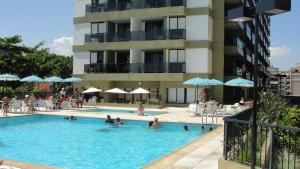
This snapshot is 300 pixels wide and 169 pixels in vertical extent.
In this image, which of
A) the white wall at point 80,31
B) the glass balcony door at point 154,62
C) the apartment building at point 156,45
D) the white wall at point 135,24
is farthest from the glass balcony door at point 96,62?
the glass balcony door at point 154,62

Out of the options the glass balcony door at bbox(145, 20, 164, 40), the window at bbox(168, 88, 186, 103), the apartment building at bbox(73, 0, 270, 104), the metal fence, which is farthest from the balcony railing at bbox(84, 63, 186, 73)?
the metal fence

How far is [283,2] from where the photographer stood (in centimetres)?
654

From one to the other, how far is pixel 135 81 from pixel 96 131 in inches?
764

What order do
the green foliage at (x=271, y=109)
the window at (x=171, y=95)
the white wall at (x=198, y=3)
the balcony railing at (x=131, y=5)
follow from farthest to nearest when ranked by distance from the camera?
the window at (x=171, y=95), the balcony railing at (x=131, y=5), the white wall at (x=198, y=3), the green foliage at (x=271, y=109)

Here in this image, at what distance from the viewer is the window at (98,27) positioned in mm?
42284

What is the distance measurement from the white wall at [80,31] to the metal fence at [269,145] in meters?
36.0

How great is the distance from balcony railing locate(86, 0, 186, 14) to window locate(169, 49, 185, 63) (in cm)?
471

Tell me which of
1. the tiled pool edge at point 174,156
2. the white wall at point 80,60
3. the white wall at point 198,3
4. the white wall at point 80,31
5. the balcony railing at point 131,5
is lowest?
the tiled pool edge at point 174,156

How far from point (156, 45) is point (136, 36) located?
287cm

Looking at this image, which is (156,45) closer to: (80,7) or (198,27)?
(198,27)

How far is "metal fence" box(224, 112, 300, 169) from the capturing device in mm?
7109

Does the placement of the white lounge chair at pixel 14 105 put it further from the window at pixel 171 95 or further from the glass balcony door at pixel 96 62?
the window at pixel 171 95

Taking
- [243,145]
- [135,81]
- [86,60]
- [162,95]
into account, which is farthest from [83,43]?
[243,145]

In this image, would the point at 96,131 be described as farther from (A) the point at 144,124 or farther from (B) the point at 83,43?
(B) the point at 83,43
